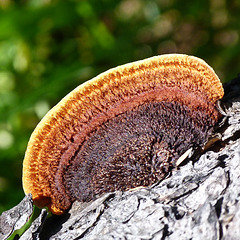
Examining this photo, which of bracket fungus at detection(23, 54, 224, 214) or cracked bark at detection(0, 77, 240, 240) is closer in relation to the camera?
cracked bark at detection(0, 77, 240, 240)

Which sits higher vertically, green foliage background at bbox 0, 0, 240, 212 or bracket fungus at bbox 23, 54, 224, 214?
green foliage background at bbox 0, 0, 240, 212

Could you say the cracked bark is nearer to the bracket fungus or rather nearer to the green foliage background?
the bracket fungus

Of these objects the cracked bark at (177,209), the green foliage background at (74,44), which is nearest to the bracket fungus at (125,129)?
the cracked bark at (177,209)

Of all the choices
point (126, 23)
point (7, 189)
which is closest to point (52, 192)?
point (7, 189)

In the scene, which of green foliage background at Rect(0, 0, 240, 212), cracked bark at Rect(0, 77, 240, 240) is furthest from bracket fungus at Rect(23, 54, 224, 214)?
green foliage background at Rect(0, 0, 240, 212)

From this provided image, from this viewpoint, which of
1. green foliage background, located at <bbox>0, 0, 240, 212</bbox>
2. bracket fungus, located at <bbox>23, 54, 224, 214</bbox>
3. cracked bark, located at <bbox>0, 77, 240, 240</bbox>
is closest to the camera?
cracked bark, located at <bbox>0, 77, 240, 240</bbox>

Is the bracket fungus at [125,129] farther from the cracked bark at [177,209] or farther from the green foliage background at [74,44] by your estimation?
the green foliage background at [74,44]

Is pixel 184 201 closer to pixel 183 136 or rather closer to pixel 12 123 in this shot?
pixel 183 136
